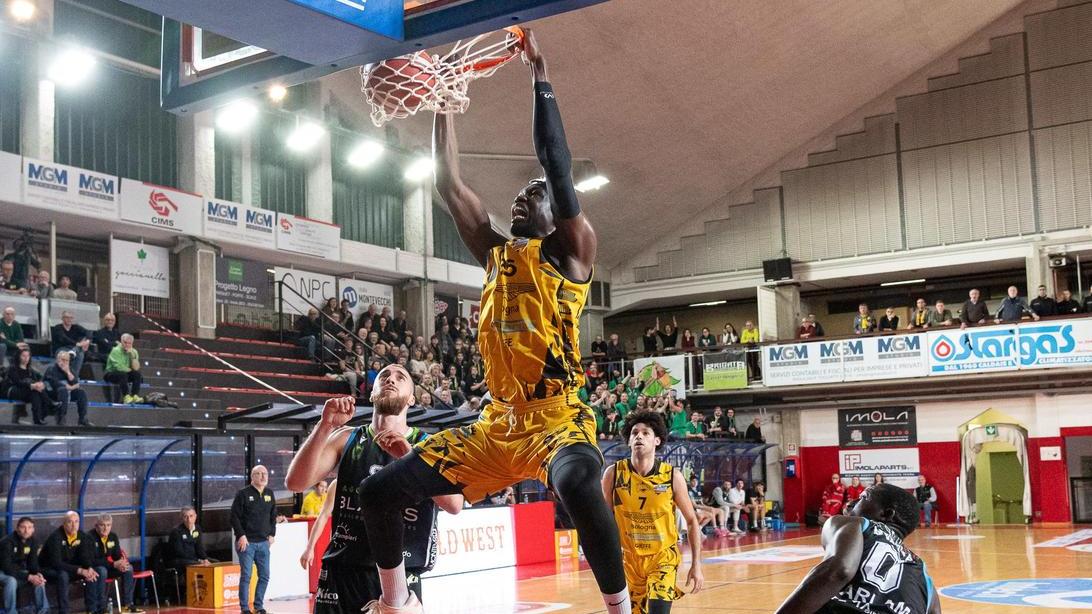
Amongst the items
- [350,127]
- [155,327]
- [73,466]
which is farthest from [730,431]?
[73,466]

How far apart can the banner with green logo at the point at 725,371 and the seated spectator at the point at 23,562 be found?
72.2 ft

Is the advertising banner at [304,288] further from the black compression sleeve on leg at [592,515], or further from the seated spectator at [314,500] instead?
the black compression sleeve on leg at [592,515]

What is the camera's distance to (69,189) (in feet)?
69.5

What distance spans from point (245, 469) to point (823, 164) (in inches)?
895

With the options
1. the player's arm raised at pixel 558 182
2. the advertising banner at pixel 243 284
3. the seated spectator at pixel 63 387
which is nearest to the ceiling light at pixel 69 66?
the advertising banner at pixel 243 284

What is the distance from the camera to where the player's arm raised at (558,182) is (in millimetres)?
4273

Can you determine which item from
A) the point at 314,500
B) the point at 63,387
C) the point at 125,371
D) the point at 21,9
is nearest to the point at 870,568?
the point at 314,500

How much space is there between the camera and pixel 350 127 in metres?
28.2

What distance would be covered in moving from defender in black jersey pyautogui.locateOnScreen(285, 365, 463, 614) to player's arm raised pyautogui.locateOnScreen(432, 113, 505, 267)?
29.3 inches

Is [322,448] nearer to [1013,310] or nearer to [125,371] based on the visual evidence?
[125,371]

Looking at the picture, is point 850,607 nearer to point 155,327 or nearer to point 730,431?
point 155,327

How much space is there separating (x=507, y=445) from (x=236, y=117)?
21.8m

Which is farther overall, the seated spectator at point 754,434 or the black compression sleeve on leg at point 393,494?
the seated spectator at point 754,434

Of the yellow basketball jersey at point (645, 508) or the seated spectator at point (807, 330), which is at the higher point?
the seated spectator at point (807, 330)
